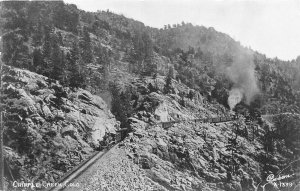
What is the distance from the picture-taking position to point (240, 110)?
6625 cm

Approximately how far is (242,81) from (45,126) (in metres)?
48.9

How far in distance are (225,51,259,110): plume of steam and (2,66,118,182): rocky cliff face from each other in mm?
31006

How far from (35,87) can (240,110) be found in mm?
37118

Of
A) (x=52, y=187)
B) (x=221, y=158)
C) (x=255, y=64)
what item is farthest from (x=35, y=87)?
(x=255, y=64)

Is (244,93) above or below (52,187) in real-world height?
above

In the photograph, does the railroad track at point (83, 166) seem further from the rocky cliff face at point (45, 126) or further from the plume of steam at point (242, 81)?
the plume of steam at point (242, 81)

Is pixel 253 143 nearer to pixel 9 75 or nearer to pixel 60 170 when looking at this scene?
pixel 60 170

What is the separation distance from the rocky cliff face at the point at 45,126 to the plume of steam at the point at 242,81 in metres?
31.0

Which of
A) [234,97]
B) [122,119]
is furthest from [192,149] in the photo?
[234,97]

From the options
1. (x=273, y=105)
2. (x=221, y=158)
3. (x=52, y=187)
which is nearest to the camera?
(x=52, y=187)

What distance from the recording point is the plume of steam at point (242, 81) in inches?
2761
